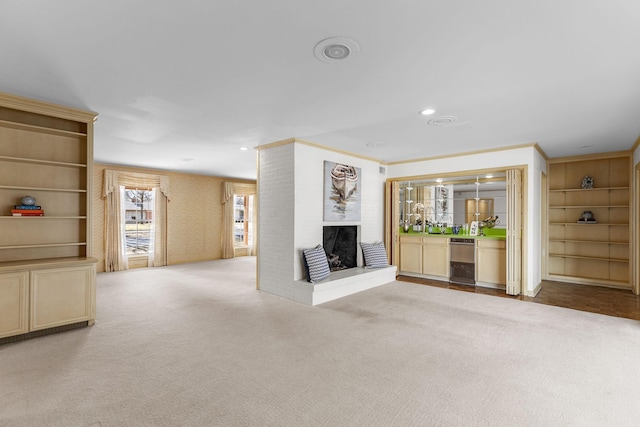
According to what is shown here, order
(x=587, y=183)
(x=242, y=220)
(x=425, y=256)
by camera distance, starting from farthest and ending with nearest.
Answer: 1. (x=242, y=220)
2. (x=425, y=256)
3. (x=587, y=183)

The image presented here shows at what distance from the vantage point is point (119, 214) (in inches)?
300

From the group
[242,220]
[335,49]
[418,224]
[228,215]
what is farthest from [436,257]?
[242,220]

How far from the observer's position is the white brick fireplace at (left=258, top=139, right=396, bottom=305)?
16.5 ft

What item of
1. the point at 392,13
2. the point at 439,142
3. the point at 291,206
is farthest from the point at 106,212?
the point at 392,13

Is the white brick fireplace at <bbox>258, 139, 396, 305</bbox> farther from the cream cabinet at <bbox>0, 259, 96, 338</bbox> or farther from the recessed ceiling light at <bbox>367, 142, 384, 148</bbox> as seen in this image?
the cream cabinet at <bbox>0, 259, 96, 338</bbox>

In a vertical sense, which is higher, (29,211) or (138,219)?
(29,211)

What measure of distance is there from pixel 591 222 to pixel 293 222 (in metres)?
5.72

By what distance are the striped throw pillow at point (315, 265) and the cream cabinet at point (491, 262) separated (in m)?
3.02

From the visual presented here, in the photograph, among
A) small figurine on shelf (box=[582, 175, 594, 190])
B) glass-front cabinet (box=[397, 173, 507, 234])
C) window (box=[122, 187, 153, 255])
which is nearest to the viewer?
small figurine on shelf (box=[582, 175, 594, 190])

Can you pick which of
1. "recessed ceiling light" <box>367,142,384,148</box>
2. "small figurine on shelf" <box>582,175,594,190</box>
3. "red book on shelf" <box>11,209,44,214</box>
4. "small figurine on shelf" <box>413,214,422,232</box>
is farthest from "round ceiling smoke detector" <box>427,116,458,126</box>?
"red book on shelf" <box>11,209,44,214</box>

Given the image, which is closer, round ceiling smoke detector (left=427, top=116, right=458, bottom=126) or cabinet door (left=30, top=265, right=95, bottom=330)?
cabinet door (left=30, top=265, right=95, bottom=330)

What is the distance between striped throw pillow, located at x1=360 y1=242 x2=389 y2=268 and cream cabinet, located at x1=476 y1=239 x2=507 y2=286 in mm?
1736

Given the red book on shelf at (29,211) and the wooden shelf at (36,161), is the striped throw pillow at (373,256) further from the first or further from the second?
the red book on shelf at (29,211)

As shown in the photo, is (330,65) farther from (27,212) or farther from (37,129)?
(27,212)
